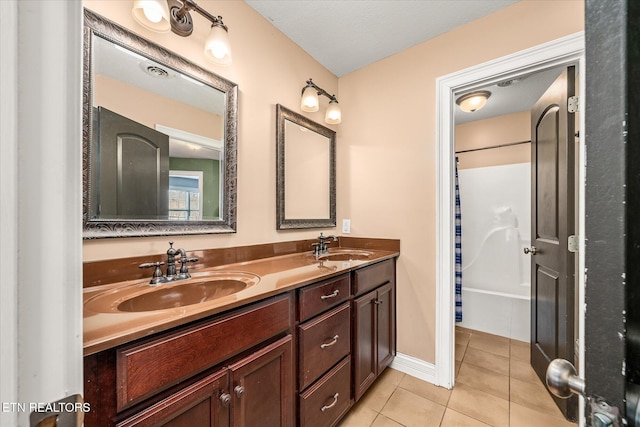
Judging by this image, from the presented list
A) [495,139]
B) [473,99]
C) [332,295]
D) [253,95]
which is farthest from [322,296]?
[495,139]

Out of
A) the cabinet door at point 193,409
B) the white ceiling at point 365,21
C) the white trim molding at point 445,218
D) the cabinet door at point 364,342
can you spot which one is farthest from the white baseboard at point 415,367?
the white ceiling at point 365,21

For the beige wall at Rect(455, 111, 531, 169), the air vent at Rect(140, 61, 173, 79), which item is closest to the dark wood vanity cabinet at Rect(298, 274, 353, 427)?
the air vent at Rect(140, 61, 173, 79)

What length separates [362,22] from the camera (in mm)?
1650

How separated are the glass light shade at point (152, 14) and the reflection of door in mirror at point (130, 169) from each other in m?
0.39

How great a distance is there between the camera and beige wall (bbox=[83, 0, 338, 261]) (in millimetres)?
1274

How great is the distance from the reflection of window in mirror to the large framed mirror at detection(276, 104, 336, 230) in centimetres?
53

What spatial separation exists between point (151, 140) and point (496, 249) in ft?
10.6

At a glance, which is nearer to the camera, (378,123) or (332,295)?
(332,295)

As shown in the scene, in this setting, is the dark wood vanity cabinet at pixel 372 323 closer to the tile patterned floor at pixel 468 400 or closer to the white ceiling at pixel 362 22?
the tile patterned floor at pixel 468 400

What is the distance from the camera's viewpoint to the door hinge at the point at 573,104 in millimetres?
1447

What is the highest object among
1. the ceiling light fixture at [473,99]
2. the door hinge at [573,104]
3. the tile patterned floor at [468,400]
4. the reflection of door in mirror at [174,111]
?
the ceiling light fixture at [473,99]

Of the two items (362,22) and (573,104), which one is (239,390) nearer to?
(362,22)

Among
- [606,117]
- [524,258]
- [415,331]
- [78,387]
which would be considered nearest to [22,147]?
[78,387]
